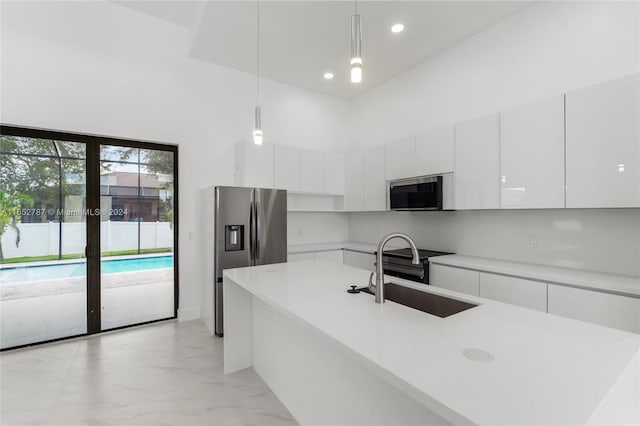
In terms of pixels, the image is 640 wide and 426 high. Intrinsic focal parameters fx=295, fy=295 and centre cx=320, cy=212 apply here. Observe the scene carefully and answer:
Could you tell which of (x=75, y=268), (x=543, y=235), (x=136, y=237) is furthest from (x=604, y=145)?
(x=75, y=268)

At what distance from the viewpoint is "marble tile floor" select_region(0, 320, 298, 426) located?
6.38ft

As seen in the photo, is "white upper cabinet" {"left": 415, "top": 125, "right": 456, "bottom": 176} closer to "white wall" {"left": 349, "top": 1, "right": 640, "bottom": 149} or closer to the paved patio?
"white wall" {"left": 349, "top": 1, "right": 640, "bottom": 149}

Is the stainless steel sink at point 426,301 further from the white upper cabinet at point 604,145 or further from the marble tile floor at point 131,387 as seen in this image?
the white upper cabinet at point 604,145

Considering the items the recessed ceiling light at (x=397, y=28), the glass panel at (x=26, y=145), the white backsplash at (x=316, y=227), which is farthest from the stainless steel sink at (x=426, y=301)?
the glass panel at (x=26, y=145)

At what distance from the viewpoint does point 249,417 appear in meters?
1.94

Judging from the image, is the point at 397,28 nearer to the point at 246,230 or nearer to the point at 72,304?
the point at 246,230

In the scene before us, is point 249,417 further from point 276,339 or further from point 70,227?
point 70,227

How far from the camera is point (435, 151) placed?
11.2 feet

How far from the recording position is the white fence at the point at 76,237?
116 inches

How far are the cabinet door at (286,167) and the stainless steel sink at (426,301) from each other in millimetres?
2565

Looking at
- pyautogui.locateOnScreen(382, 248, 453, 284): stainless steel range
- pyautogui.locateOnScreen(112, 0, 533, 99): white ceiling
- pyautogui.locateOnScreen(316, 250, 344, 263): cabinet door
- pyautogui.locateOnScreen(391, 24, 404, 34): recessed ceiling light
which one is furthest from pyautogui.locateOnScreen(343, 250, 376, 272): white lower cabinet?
pyautogui.locateOnScreen(391, 24, 404, 34): recessed ceiling light

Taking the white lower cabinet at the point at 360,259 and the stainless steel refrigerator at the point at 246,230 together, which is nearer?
the stainless steel refrigerator at the point at 246,230

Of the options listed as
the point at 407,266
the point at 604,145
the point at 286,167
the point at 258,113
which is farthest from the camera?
the point at 286,167

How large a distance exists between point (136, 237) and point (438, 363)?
12.1ft
